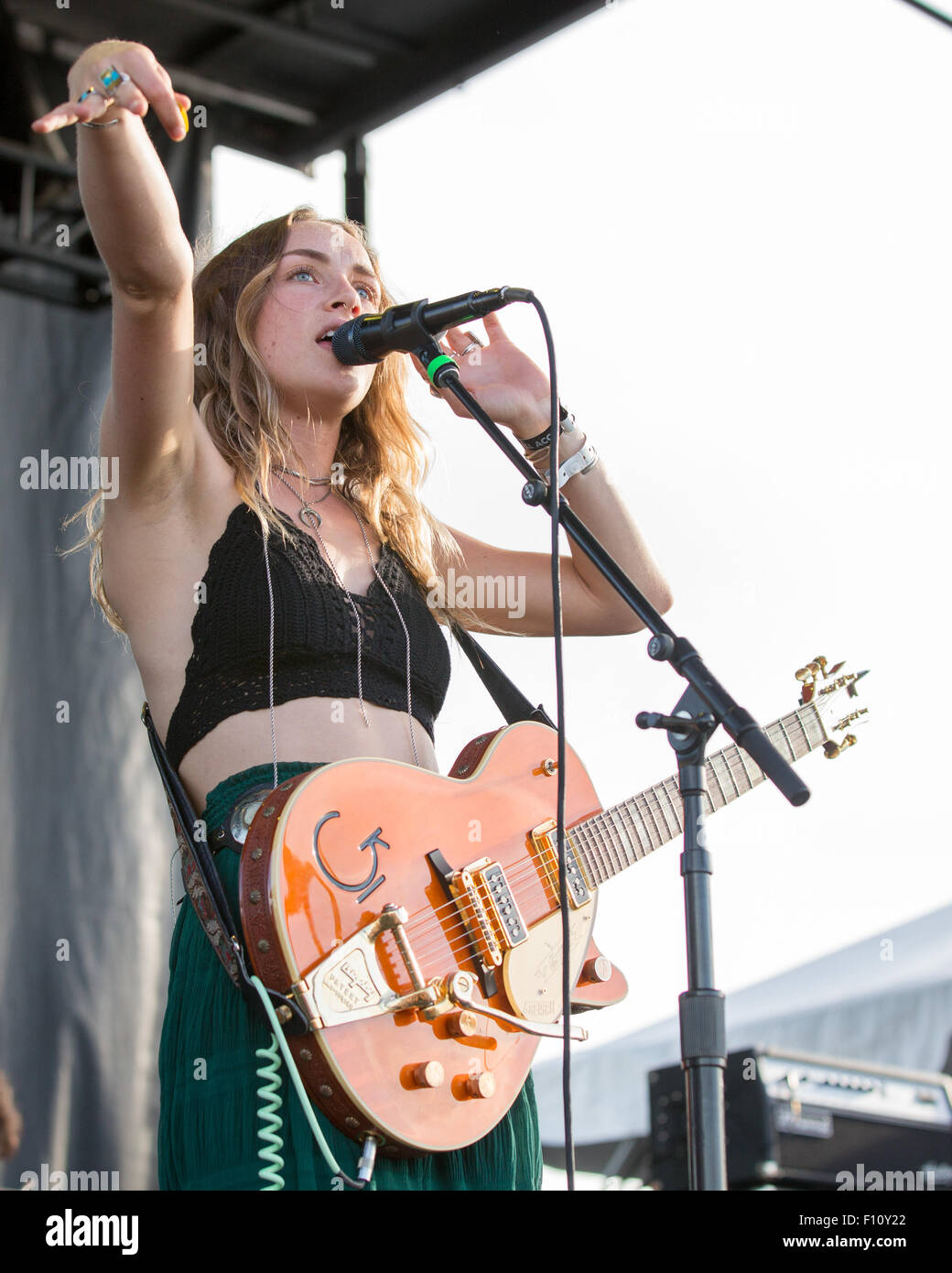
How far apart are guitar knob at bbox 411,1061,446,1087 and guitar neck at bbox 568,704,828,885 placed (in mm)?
461

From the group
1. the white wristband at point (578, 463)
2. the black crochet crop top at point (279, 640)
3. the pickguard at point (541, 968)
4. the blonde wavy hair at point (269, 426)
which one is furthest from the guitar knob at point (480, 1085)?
the white wristband at point (578, 463)

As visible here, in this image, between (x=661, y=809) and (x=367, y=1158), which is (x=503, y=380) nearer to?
(x=661, y=809)

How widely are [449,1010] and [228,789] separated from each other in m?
0.38

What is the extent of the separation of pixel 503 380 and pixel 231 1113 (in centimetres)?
113

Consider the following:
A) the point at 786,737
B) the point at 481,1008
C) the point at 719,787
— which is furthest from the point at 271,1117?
the point at 786,737

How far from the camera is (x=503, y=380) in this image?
2.06m

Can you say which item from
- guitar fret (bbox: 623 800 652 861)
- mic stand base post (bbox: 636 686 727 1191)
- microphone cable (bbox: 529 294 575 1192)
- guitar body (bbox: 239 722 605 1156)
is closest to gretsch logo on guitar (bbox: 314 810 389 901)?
guitar body (bbox: 239 722 605 1156)

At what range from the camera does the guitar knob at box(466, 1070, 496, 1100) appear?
1.60 meters

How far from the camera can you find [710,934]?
4.57 ft

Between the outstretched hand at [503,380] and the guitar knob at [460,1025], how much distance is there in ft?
2.88

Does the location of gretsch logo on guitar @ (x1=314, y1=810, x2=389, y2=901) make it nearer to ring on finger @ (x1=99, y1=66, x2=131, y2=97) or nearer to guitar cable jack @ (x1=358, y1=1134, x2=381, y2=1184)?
guitar cable jack @ (x1=358, y1=1134, x2=381, y2=1184)
